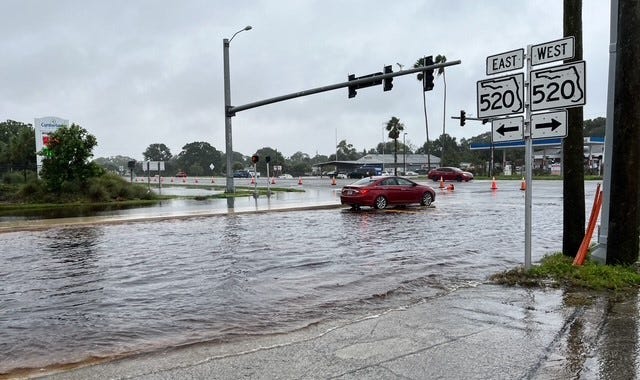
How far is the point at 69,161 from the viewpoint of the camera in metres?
26.7

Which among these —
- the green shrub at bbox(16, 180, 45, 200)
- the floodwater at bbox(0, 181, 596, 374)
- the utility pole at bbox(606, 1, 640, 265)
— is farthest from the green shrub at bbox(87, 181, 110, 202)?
the utility pole at bbox(606, 1, 640, 265)

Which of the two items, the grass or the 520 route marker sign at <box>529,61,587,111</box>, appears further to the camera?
the 520 route marker sign at <box>529,61,587,111</box>

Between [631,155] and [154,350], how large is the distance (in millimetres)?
6979

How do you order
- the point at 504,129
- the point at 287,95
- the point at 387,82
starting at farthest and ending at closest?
the point at 287,95 → the point at 387,82 → the point at 504,129

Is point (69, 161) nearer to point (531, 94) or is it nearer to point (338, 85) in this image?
point (338, 85)

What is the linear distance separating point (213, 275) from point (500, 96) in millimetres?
5510

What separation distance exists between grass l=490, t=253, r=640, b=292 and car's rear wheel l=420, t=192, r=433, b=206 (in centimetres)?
1483

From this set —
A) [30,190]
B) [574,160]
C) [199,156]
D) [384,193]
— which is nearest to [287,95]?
[384,193]

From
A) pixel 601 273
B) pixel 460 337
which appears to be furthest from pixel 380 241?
pixel 460 337

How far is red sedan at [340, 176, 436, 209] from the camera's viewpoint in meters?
21.7

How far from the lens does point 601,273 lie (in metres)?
7.55

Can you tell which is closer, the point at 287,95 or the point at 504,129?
the point at 504,129

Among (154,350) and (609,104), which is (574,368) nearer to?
(154,350)

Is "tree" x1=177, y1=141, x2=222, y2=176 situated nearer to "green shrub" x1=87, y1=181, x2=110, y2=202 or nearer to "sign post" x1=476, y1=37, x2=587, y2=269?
"green shrub" x1=87, y1=181, x2=110, y2=202
